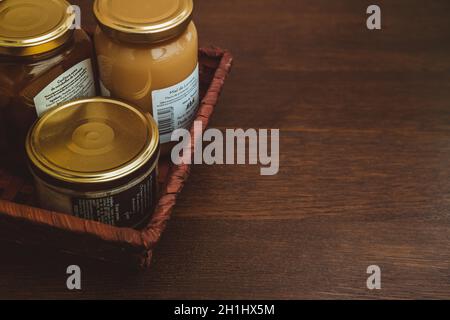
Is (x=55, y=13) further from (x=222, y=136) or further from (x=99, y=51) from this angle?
(x=222, y=136)

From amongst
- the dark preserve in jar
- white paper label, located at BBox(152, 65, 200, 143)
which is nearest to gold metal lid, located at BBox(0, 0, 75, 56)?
the dark preserve in jar

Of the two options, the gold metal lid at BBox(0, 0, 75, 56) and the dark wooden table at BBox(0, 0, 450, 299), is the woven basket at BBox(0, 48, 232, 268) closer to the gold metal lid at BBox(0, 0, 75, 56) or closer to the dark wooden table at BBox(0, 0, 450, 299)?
the dark wooden table at BBox(0, 0, 450, 299)

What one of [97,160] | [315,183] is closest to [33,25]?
[97,160]

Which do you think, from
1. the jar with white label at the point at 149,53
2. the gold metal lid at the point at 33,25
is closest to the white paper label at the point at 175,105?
the jar with white label at the point at 149,53

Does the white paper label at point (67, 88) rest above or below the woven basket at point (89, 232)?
above

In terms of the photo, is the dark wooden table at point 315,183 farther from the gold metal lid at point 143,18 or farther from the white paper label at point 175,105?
the gold metal lid at point 143,18

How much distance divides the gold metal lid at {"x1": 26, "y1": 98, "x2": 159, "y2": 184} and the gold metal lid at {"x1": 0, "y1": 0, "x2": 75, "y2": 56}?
0.21ft

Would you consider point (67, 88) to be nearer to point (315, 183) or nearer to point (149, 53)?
point (149, 53)

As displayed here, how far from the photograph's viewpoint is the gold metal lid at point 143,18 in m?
0.58

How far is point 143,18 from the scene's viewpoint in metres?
0.59

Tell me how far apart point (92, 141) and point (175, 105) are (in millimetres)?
97

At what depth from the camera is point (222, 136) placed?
2.40 feet
